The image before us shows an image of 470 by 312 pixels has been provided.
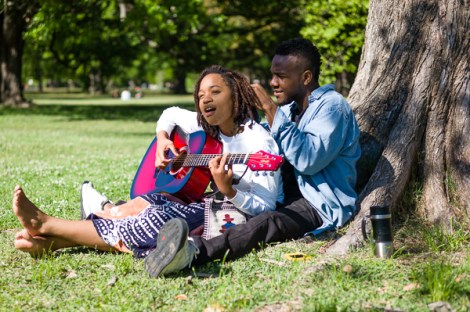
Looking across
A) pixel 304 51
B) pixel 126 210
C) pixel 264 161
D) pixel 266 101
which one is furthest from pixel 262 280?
pixel 304 51

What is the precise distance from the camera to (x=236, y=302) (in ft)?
12.0

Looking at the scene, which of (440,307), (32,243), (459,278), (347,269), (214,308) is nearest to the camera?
(440,307)

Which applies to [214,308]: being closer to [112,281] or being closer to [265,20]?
[112,281]

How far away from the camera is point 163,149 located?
17.2 ft

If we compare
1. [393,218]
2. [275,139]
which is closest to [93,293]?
[275,139]

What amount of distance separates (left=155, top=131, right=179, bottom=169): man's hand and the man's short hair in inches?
42.8

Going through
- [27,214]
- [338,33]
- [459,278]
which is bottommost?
[459,278]

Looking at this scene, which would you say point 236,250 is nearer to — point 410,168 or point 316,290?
point 316,290

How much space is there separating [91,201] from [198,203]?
1179 mm

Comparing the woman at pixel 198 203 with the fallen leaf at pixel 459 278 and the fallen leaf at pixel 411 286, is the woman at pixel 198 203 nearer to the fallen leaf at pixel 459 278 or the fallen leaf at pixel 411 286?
the fallen leaf at pixel 411 286

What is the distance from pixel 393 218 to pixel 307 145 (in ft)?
3.52

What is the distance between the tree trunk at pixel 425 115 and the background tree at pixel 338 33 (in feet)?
46.1

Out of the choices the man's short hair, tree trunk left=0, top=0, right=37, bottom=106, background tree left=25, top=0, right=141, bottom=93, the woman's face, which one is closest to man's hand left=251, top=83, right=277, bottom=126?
the woman's face

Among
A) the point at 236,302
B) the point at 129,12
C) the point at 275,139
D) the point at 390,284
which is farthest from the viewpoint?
the point at 129,12
